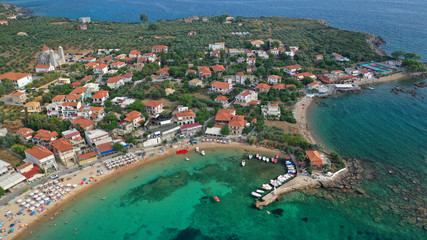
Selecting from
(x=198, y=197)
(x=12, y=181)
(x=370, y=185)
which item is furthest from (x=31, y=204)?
(x=370, y=185)

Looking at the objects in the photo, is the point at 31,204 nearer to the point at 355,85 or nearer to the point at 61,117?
the point at 61,117

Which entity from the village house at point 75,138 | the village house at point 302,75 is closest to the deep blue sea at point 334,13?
the village house at point 302,75

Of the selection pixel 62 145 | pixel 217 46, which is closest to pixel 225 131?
pixel 62 145

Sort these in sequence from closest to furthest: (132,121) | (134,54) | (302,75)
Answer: (132,121)
(302,75)
(134,54)

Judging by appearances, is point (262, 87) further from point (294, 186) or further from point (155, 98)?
point (294, 186)

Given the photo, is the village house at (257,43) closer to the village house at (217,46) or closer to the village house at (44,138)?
the village house at (217,46)

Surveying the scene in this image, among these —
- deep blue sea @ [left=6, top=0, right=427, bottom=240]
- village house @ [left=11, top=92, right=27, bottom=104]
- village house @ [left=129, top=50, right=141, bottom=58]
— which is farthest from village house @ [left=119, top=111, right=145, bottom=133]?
village house @ [left=129, top=50, right=141, bottom=58]
